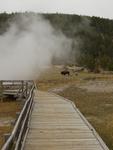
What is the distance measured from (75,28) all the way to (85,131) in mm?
146229

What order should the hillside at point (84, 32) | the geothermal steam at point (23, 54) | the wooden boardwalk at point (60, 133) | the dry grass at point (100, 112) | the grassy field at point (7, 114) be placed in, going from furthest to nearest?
the hillside at point (84, 32) < the geothermal steam at point (23, 54) < the grassy field at point (7, 114) < the dry grass at point (100, 112) < the wooden boardwalk at point (60, 133)

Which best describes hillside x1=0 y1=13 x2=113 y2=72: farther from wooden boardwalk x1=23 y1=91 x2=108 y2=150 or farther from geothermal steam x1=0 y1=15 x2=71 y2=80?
wooden boardwalk x1=23 y1=91 x2=108 y2=150

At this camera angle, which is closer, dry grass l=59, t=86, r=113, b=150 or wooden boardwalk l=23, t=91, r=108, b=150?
wooden boardwalk l=23, t=91, r=108, b=150

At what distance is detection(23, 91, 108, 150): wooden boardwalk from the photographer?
14008mm

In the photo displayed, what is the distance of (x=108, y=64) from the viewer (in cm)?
10419

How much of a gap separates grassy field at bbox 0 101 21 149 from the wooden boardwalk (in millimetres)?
1284

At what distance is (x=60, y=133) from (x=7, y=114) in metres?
12.2

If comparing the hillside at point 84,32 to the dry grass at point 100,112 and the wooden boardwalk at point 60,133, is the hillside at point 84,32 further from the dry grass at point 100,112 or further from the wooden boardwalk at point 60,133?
the wooden boardwalk at point 60,133

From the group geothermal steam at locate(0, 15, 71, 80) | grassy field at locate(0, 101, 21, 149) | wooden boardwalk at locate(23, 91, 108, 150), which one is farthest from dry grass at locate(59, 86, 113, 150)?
geothermal steam at locate(0, 15, 71, 80)

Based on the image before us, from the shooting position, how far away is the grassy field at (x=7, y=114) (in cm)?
2156

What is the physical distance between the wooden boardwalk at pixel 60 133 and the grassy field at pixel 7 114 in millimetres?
1284

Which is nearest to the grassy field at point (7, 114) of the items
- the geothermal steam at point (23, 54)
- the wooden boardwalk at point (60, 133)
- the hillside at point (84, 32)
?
the wooden boardwalk at point (60, 133)

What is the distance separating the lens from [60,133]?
1631cm

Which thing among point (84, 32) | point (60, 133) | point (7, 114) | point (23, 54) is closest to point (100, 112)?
point (7, 114)
